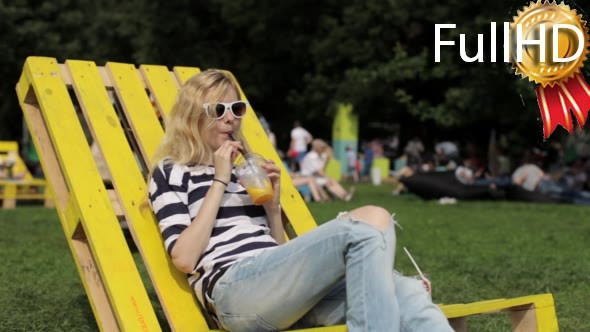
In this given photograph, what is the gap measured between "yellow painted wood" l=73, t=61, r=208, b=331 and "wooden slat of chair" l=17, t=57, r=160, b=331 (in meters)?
0.07

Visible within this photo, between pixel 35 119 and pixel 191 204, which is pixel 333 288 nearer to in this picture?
pixel 191 204

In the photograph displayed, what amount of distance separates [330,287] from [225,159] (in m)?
0.71

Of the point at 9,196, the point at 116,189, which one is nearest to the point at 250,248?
the point at 116,189

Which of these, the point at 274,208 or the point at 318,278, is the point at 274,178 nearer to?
the point at 274,208

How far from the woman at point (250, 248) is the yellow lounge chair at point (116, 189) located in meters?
0.20

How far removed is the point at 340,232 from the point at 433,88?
26.9 meters

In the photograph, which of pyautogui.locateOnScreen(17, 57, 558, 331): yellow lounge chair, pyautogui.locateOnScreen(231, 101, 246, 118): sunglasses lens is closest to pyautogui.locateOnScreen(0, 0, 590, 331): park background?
pyautogui.locateOnScreen(17, 57, 558, 331): yellow lounge chair

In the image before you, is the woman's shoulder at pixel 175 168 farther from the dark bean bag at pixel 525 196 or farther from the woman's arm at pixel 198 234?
the dark bean bag at pixel 525 196

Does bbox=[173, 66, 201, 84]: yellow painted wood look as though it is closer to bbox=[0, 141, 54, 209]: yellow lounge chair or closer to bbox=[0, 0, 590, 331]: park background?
bbox=[0, 0, 590, 331]: park background

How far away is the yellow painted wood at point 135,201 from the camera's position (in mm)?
3504

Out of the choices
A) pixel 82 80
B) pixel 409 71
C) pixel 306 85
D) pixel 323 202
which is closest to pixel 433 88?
pixel 409 71

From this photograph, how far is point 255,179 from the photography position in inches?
137

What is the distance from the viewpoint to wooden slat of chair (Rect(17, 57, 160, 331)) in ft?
11.3

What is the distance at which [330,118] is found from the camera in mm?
31594
